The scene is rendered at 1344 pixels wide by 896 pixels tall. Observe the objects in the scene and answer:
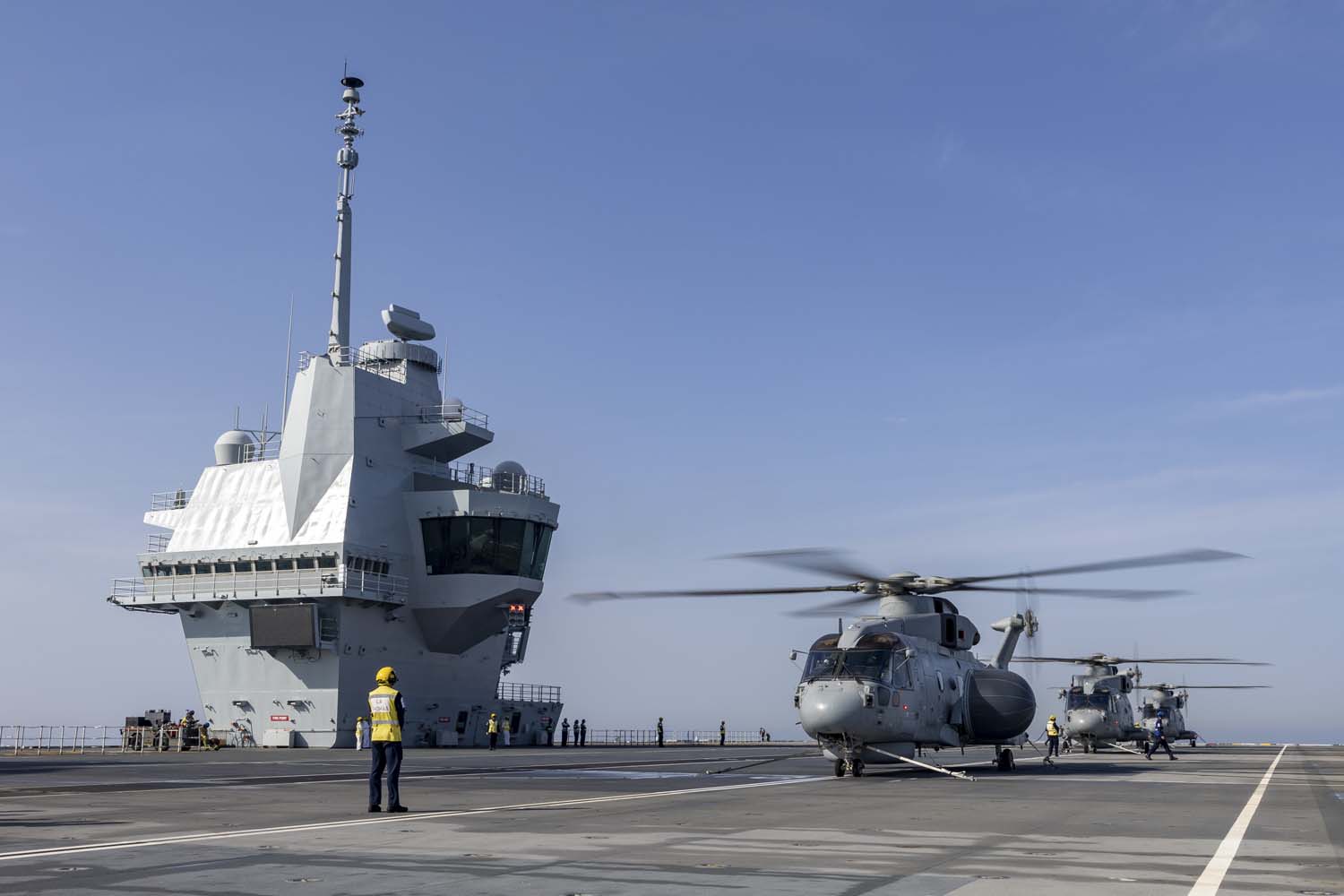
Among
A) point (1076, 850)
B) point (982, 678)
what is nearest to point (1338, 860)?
point (1076, 850)

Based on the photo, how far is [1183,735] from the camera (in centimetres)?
7300

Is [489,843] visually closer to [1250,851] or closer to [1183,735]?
[1250,851]

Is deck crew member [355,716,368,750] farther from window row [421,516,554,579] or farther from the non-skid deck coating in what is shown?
the non-skid deck coating

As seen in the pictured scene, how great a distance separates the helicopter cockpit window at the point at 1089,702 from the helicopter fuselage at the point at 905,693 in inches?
766

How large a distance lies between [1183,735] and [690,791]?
63.9 meters

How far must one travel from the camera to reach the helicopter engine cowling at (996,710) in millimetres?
27047

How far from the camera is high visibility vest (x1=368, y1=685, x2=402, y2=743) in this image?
13867 millimetres

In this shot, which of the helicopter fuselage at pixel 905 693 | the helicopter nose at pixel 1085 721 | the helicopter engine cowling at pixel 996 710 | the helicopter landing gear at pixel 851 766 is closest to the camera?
the helicopter fuselage at pixel 905 693

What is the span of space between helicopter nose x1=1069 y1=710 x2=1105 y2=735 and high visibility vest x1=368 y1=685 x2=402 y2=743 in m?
37.7

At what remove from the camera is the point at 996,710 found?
88.6 feet

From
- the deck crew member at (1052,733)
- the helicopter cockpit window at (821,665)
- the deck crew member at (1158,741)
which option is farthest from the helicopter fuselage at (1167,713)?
the helicopter cockpit window at (821,665)

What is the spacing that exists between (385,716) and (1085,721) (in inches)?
1495

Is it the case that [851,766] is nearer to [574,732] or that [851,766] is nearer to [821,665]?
[821,665]

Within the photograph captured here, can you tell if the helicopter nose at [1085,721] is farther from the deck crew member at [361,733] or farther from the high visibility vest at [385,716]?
the high visibility vest at [385,716]
